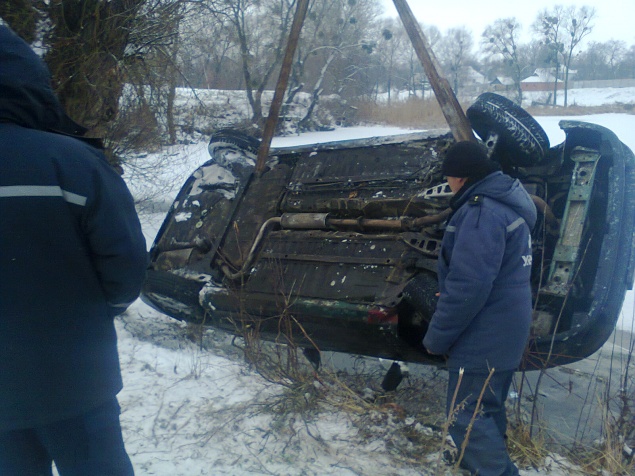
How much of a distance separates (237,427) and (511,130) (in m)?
2.64

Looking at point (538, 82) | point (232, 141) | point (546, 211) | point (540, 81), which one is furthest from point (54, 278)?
point (540, 81)

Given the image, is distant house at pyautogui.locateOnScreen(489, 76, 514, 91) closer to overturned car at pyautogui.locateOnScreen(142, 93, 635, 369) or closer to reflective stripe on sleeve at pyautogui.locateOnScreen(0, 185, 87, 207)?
overturned car at pyautogui.locateOnScreen(142, 93, 635, 369)

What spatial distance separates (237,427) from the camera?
3258 millimetres

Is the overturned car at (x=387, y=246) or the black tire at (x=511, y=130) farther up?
the black tire at (x=511, y=130)

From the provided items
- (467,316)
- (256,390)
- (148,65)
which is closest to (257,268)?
(256,390)

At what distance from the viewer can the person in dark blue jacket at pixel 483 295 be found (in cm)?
233

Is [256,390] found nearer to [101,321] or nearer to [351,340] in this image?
[351,340]

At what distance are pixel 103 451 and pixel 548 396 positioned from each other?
3328 mm

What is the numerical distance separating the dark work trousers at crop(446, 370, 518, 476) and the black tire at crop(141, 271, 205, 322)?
253cm

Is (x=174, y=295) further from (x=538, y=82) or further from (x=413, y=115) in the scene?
(x=538, y=82)

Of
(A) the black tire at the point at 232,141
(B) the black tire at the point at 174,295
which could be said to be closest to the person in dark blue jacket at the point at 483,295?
(B) the black tire at the point at 174,295

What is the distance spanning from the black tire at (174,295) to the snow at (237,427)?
0.32 meters

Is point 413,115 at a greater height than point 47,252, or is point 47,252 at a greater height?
point 413,115

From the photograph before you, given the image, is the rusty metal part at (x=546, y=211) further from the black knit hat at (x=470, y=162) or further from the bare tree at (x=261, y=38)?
the bare tree at (x=261, y=38)
